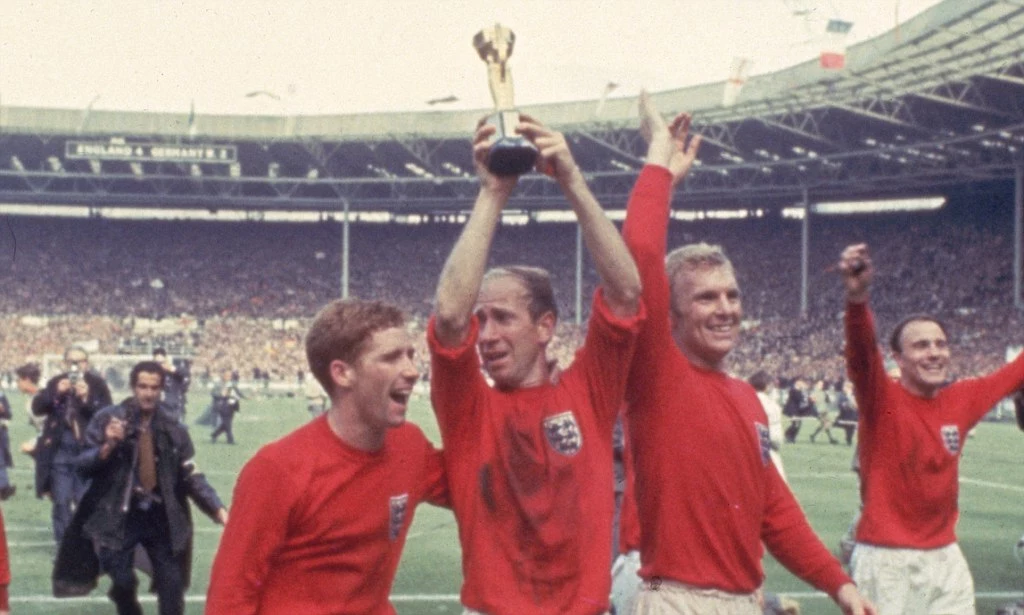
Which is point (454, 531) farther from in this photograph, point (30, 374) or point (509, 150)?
point (509, 150)

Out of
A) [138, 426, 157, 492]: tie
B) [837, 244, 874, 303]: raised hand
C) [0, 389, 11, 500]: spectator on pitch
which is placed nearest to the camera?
[837, 244, 874, 303]: raised hand

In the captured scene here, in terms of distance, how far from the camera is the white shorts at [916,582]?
5008 millimetres

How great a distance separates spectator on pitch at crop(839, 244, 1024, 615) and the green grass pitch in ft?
10.7

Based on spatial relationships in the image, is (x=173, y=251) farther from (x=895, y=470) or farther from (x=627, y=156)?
(x=895, y=470)

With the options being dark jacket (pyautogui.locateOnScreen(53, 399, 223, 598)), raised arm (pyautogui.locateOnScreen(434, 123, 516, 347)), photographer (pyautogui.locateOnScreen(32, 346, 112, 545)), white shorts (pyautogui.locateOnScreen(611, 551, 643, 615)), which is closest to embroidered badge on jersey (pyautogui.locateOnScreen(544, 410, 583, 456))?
raised arm (pyautogui.locateOnScreen(434, 123, 516, 347))

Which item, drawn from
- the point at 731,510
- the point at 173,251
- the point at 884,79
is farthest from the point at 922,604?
the point at 173,251

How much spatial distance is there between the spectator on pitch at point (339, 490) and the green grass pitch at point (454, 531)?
16.6ft

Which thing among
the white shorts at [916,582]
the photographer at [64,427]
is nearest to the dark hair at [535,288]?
the white shorts at [916,582]

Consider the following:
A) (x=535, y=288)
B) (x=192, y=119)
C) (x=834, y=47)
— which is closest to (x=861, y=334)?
(x=535, y=288)

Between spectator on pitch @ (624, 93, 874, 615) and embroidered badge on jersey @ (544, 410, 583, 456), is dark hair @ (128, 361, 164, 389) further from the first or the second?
embroidered badge on jersey @ (544, 410, 583, 456)

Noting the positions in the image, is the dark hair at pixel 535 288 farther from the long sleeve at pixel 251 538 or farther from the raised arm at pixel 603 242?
the long sleeve at pixel 251 538

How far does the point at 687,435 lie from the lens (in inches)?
138

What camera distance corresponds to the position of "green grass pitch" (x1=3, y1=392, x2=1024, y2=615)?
28.5 ft

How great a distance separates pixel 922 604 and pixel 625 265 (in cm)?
269
